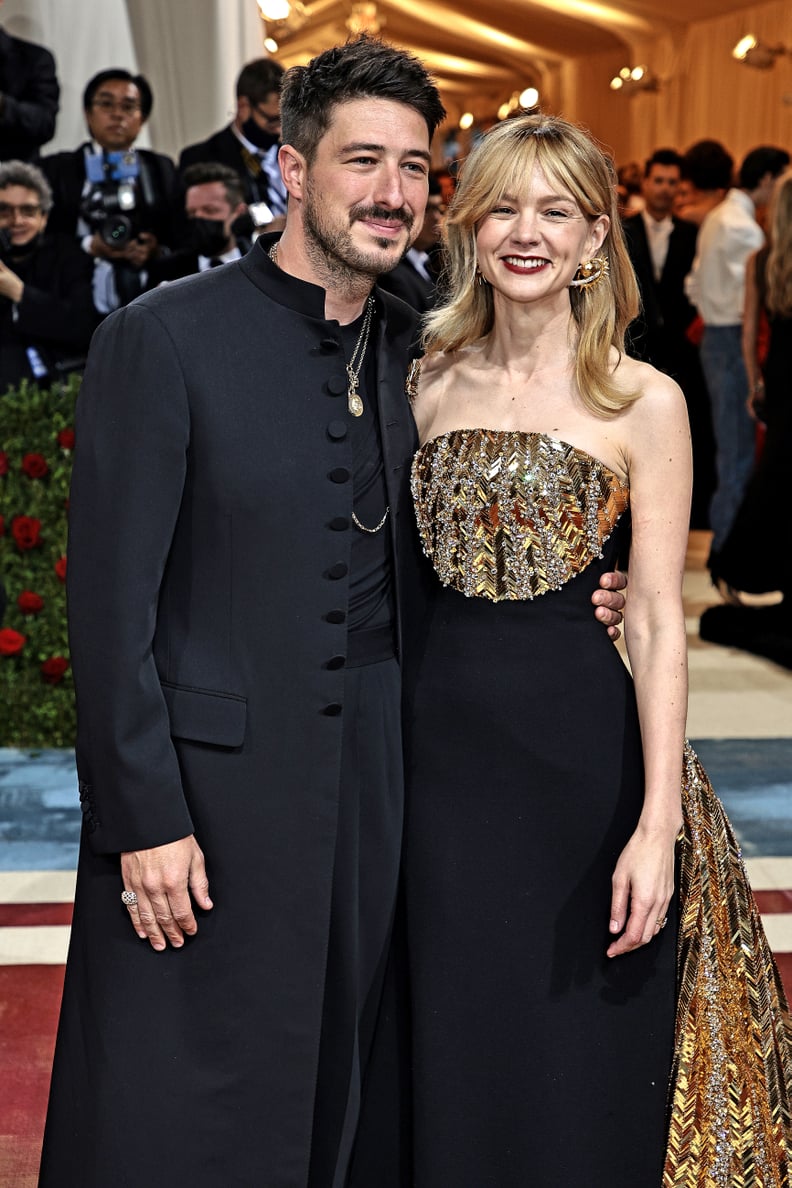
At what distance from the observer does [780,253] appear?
5871mm

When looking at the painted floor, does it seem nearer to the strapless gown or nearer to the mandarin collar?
the strapless gown

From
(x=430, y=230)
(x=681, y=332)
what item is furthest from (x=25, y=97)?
(x=681, y=332)

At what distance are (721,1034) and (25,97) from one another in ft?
17.7

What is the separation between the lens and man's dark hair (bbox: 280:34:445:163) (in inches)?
80.7

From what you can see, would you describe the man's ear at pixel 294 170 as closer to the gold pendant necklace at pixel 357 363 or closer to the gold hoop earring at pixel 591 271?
the gold pendant necklace at pixel 357 363

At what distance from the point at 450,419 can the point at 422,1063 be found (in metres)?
0.99

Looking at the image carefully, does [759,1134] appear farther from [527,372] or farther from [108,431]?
[108,431]

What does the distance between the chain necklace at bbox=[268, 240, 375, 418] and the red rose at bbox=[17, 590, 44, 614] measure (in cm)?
291

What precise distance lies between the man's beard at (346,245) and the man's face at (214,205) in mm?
3323

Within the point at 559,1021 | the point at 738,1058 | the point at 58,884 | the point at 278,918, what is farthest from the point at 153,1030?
the point at 58,884

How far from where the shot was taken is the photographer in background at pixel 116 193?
535 cm

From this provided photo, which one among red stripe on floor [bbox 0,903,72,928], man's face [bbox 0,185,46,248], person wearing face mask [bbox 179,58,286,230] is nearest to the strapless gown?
red stripe on floor [bbox 0,903,72,928]

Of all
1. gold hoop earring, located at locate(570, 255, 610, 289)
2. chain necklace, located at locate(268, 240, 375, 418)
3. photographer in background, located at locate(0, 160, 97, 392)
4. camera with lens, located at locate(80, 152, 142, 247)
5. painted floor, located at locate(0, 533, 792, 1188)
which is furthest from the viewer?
camera with lens, located at locate(80, 152, 142, 247)

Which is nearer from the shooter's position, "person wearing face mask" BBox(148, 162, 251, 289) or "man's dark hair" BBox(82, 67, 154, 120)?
"person wearing face mask" BBox(148, 162, 251, 289)
